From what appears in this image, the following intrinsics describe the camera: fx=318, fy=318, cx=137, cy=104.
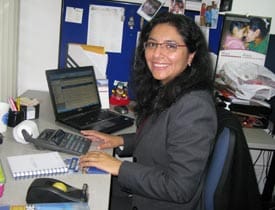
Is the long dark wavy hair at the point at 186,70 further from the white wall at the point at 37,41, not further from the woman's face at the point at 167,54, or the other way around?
the white wall at the point at 37,41

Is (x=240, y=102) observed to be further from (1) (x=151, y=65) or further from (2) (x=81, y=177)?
(2) (x=81, y=177)

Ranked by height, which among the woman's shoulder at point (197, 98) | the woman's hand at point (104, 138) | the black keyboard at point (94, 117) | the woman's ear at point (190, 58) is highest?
the woman's ear at point (190, 58)

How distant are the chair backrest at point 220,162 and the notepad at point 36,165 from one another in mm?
504

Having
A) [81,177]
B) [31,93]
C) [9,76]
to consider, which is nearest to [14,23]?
[9,76]

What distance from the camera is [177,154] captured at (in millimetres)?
1007

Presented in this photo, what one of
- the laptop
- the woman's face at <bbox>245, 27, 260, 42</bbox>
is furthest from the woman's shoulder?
the woman's face at <bbox>245, 27, 260, 42</bbox>

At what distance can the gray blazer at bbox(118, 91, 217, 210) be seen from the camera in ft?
3.27

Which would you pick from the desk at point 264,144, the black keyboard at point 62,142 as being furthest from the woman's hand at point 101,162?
the desk at point 264,144

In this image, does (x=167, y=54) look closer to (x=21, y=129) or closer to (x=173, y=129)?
(x=173, y=129)

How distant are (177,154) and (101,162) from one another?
286mm

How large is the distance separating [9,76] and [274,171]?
1824 mm

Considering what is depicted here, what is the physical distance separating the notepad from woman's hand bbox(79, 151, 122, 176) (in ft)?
0.24

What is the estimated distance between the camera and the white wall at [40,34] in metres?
2.03

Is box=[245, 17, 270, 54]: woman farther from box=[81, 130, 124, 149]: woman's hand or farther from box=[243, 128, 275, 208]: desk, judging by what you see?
box=[81, 130, 124, 149]: woman's hand
